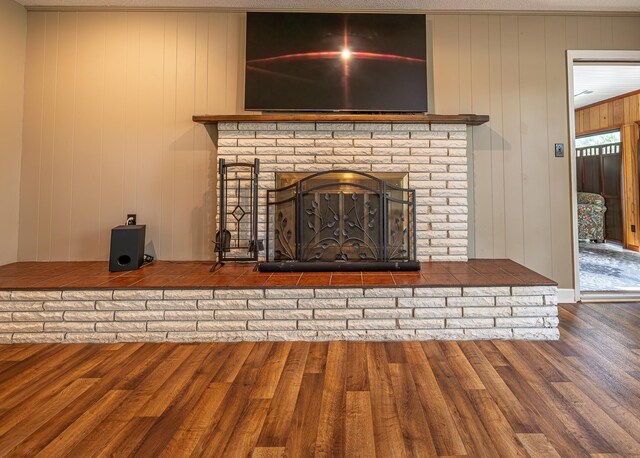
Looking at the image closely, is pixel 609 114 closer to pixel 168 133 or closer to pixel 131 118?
pixel 168 133

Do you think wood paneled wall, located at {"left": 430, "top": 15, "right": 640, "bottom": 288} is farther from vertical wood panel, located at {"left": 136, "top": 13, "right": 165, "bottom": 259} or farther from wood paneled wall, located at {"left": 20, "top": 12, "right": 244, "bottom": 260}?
vertical wood panel, located at {"left": 136, "top": 13, "right": 165, "bottom": 259}

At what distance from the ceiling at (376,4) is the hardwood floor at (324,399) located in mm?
2641

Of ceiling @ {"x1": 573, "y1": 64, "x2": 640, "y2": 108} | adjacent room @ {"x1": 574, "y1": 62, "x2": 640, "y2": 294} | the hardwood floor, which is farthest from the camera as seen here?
adjacent room @ {"x1": 574, "y1": 62, "x2": 640, "y2": 294}

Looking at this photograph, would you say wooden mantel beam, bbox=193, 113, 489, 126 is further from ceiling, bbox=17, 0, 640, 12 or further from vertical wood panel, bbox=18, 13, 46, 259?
vertical wood panel, bbox=18, 13, 46, 259

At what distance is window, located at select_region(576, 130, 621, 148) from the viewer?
5895 millimetres

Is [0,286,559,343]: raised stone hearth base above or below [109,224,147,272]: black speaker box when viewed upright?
below

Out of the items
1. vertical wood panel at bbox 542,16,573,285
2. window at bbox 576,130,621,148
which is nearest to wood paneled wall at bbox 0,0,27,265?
vertical wood panel at bbox 542,16,573,285

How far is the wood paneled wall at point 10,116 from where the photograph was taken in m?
2.84

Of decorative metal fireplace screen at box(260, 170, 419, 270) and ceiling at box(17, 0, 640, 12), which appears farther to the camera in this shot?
ceiling at box(17, 0, 640, 12)

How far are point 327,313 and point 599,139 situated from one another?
22.4 feet

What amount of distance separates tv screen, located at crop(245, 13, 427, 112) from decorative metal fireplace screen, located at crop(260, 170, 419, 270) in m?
0.67

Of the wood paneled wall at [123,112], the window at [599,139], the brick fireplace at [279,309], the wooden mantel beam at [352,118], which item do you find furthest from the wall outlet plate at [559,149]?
the window at [599,139]

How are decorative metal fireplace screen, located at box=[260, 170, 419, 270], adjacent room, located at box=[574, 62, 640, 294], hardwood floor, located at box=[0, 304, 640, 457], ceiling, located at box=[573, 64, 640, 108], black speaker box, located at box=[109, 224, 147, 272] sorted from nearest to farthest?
hardwood floor, located at box=[0, 304, 640, 457]
black speaker box, located at box=[109, 224, 147, 272]
decorative metal fireplace screen, located at box=[260, 170, 419, 270]
ceiling, located at box=[573, 64, 640, 108]
adjacent room, located at box=[574, 62, 640, 294]

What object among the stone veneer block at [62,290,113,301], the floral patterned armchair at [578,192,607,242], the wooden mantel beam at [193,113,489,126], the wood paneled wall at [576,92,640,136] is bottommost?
Answer: the stone veneer block at [62,290,113,301]
